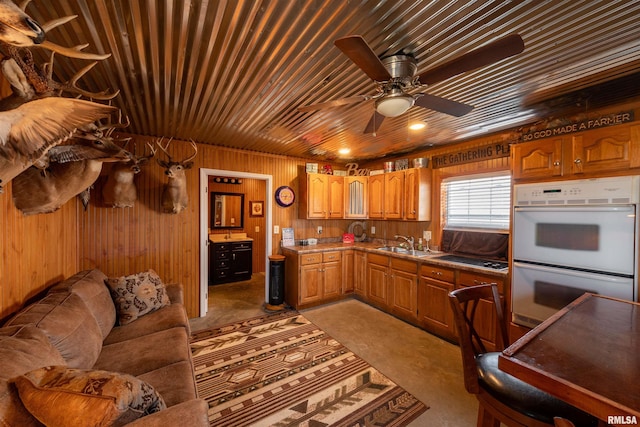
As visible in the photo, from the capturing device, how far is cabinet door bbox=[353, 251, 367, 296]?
4.18 metres

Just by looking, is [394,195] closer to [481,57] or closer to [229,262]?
[481,57]

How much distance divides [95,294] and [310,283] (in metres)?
2.63

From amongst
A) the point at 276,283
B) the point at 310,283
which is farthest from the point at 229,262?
the point at 310,283

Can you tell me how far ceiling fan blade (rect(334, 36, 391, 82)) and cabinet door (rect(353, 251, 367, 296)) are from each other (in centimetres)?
321

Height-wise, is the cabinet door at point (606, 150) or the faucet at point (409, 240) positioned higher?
Result: the cabinet door at point (606, 150)

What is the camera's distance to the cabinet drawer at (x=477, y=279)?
8.39 feet

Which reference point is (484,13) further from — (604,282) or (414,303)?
(414,303)

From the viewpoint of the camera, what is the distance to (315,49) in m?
1.59

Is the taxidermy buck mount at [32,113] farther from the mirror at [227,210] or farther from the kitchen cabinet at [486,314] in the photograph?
the mirror at [227,210]

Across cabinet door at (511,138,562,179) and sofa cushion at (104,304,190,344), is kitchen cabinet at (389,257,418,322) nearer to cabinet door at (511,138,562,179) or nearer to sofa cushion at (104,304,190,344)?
cabinet door at (511,138,562,179)

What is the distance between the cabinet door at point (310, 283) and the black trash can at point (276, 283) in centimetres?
37

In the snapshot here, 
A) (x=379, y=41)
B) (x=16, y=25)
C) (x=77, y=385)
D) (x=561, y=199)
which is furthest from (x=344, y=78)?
(x=77, y=385)

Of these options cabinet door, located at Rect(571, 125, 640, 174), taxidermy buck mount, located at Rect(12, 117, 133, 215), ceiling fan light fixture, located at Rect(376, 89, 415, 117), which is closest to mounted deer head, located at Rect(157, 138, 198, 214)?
taxidermy buck mount, located at Rect(12, 117, 133, 215)

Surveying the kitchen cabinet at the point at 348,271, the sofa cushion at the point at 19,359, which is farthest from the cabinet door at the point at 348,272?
the sofa cushion at the point at 19,359
